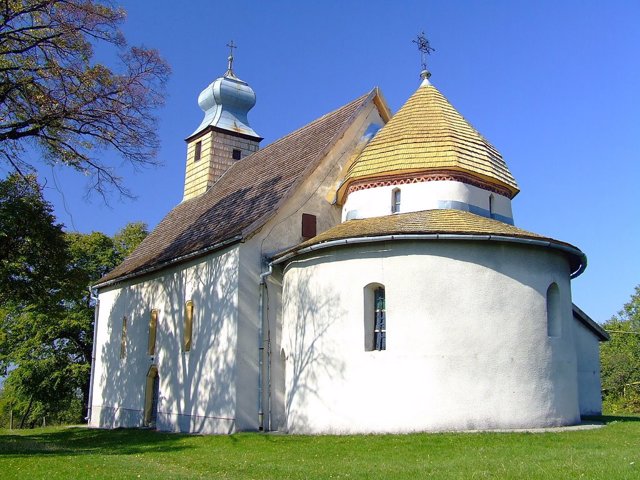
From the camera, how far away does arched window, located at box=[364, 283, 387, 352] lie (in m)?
15.8

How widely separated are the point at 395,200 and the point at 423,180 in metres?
0.93

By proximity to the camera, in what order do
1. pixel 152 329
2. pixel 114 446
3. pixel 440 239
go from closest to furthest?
pixel 440 239 → pixel 114 446 → pixel 152 329

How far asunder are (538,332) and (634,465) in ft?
21.2

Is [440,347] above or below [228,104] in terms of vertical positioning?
below

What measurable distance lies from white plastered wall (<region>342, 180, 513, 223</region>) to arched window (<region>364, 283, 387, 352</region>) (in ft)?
9.43

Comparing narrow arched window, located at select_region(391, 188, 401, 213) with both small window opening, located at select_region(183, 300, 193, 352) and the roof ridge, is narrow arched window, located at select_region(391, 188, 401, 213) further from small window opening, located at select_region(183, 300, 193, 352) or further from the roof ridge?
small window opening, located at select_region(183, 300, 193, 352)

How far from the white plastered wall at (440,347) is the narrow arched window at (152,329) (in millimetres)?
7845

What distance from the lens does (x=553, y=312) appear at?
16547 mm

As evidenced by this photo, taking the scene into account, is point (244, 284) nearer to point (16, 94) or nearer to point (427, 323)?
point (427, 323)

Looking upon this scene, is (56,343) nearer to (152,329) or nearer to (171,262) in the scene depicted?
(152,329)

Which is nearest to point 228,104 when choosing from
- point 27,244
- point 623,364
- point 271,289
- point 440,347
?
point 27,244

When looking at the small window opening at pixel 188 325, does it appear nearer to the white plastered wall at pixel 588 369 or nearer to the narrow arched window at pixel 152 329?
the narrow arched window at pixel 152 329

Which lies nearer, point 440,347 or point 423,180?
point 440,347

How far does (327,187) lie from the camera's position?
2025 cm
